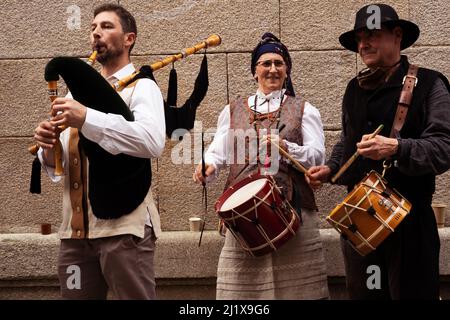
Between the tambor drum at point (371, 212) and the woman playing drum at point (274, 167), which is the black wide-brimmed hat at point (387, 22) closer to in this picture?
the woman playing drum at point (274, 167)

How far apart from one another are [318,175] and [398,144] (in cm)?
69

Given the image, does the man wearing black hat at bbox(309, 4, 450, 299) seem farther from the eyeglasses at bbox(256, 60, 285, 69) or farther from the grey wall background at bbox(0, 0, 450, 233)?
the grey wall background at bbox(0, 0, 450, 233)

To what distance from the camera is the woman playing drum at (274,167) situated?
470 centimetres

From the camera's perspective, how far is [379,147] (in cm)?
395

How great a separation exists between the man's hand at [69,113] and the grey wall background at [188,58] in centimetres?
224

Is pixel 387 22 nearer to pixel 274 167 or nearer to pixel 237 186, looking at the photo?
pixel 274 167

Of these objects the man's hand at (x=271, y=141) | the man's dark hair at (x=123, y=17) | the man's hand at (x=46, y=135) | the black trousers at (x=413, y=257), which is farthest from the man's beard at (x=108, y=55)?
the black trousers at (x=413, y=257)

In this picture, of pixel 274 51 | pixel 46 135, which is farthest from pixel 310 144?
pixel 46 135

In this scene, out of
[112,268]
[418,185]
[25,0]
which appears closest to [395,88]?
[418,185]

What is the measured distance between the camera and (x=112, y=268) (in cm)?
379

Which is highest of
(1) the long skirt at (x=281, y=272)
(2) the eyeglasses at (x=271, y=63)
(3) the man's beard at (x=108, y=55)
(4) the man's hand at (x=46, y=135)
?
(2) the eyeglasses at (x=271, y=63)

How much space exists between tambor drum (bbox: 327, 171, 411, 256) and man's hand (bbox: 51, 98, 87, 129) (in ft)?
4.62
